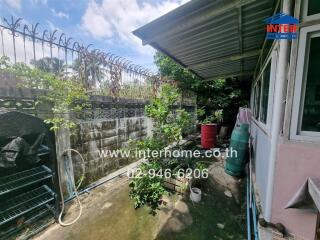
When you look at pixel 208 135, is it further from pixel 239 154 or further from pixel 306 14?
pixel 306 14

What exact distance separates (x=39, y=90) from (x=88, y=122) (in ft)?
3.58

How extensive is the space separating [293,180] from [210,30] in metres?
2.25

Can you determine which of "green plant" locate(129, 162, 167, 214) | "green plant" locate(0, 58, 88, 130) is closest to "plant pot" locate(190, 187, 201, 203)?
"green plant" locate(129, 162, 167, 214)

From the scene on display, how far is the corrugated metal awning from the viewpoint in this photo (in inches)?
76.5

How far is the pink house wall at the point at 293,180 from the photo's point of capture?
147 cm

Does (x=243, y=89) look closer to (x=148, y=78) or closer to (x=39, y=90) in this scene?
(x=148, y=78)

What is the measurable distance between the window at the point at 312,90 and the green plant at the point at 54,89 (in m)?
3.18

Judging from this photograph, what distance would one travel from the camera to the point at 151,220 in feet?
8.77

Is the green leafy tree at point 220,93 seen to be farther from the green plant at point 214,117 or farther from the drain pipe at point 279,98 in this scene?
the drain pipe at point 279,98

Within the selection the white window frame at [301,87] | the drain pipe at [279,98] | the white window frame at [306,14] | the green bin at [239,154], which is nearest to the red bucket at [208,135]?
the green bin at [239,154]

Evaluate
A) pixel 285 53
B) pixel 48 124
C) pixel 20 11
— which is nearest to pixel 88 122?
pixel 48 124

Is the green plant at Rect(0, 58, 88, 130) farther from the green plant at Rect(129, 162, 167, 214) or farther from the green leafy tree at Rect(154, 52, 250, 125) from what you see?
the green leafy tree at Rect(154, 52, 250, 125)

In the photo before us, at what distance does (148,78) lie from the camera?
5492mm

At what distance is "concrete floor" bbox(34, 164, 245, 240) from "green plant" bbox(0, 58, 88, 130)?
1.53 metres
